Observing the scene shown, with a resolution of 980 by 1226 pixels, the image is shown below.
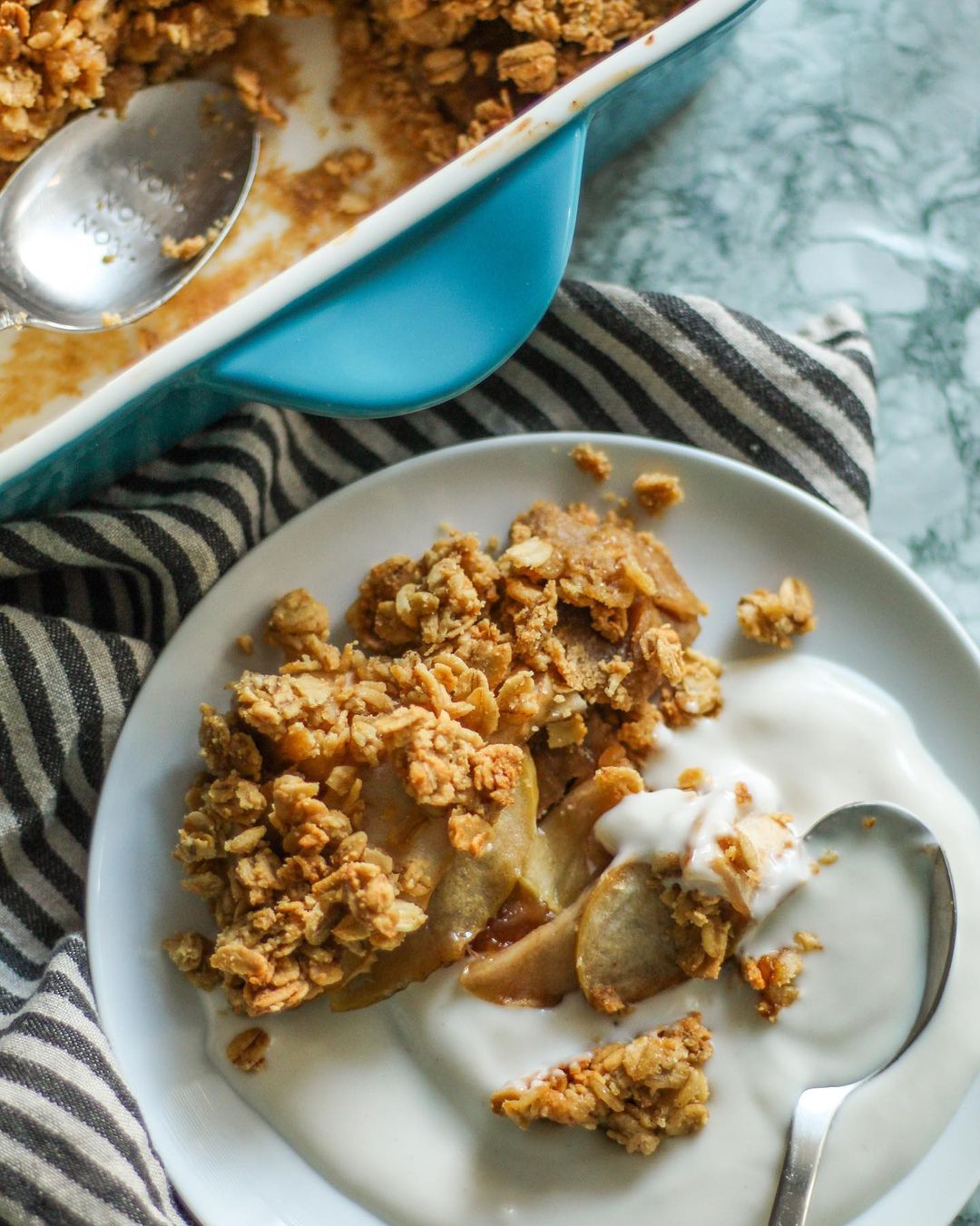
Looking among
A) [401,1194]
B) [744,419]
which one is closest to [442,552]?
[744,419]

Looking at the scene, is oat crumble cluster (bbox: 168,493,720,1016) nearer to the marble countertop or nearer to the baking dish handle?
the baking dish handle

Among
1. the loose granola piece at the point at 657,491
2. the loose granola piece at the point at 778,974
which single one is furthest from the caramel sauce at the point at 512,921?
the loose granola piece at the point at 657,491

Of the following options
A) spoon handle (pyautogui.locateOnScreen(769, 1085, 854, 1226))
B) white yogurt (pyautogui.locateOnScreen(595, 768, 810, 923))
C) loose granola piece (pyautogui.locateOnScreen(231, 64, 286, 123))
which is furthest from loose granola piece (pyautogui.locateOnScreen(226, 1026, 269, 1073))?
loose granola piece (pyautogui.locateOnScreen(231, 64, 286, 123))

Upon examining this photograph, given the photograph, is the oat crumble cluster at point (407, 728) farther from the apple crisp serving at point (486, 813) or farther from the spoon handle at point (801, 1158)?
the spoon handle at point (801, 1158)

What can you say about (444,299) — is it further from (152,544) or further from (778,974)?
(778,974)

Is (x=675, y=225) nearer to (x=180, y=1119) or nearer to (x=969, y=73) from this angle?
(x=969, y=73)

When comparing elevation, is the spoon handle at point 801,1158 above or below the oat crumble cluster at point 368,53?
below
